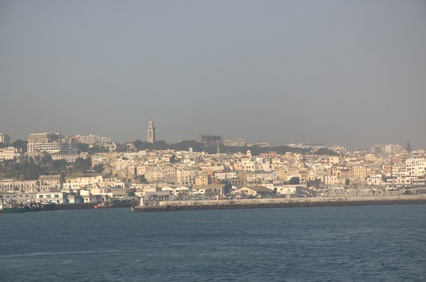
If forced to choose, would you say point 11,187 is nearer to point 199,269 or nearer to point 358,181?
point 358,181

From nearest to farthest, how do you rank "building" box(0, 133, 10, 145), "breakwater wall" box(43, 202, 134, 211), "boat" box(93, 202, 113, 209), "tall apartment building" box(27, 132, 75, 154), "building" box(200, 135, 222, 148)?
"breakwater wall" box(43, 202, 134, 211), "boat" box(93, 202, 113, 209), "tall apartment building" box(27, 132, 75, 154), "building" box(0, 133, 10, 145), "building" box(200, 135, 222, 148)

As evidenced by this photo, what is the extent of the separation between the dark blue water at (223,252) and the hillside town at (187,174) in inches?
1193

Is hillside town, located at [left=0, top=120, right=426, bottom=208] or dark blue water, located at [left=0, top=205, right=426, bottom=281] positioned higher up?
hillside town, located at [left=0, top=120, right=426, bottom=208]

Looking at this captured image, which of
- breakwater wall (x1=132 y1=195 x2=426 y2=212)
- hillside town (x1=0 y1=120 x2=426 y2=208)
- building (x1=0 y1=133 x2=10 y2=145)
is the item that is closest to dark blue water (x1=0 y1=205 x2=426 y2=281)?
breakwater wall (x1=132 y1=195 x2=426 y2=212)

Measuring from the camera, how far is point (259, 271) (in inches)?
796

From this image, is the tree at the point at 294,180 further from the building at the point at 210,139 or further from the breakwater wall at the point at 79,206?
the building at the point at 210,139

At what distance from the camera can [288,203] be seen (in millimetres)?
54969

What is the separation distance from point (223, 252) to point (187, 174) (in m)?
61.5

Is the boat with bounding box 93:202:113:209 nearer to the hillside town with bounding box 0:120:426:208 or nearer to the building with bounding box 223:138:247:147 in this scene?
the hillside town with bounding box 0:120:426:208

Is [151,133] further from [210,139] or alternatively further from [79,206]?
[79,206]

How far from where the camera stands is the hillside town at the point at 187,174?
68188 mm

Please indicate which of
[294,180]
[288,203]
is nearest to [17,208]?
[288,203]

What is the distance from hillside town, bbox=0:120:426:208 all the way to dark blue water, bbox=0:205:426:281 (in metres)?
30.3

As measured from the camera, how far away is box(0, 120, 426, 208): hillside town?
6819cm
